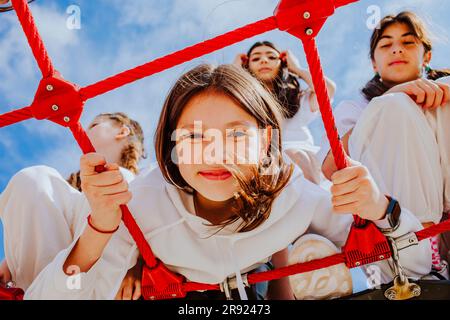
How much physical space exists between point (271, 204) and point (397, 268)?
0.65 feet

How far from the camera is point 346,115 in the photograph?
1.02 meters

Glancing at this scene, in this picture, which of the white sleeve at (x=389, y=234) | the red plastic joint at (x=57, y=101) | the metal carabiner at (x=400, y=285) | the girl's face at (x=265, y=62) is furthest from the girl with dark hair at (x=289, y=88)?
the red plastic joint at (x=57, y=101)

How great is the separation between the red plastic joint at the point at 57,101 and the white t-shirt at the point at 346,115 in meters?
0.47

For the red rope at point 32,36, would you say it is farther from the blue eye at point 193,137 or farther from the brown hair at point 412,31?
the brown hair at point 412,31

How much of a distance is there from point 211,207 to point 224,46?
0.26 metres

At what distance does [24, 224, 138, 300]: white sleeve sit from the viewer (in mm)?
732

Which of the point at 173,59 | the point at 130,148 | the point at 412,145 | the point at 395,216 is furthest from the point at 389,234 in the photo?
the point at 130,148

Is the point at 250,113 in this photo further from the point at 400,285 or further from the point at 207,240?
the point at 400,285

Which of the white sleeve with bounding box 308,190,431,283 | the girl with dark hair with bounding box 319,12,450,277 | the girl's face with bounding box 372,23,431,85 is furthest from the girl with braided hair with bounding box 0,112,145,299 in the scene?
the girl's face with bounding box 372,23,431,85

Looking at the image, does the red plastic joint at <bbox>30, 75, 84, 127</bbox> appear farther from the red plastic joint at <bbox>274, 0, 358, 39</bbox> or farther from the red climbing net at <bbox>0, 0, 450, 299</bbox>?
the red plastic joint at <bbox>274, 0, 358, 39</bbox>

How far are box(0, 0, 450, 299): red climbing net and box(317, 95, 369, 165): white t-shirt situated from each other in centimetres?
27

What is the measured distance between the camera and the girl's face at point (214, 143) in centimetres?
75
